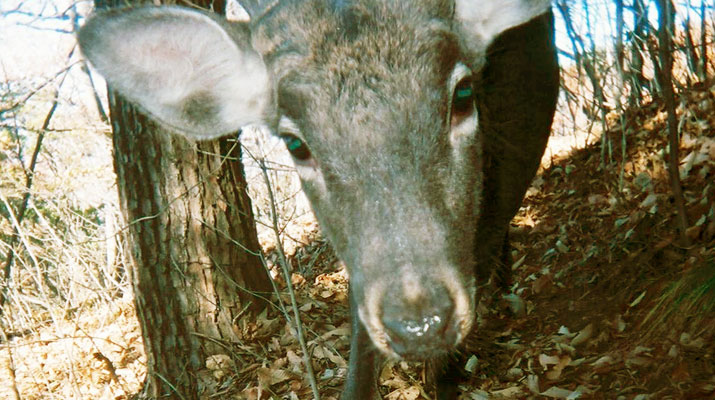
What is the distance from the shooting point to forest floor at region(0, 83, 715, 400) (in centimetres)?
352

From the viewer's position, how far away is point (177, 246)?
511 centimetres

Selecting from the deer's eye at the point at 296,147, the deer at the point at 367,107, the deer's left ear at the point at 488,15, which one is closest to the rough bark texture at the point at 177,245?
the deer at the point at 367,107

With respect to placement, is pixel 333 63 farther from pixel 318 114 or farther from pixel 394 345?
pixel 394 345

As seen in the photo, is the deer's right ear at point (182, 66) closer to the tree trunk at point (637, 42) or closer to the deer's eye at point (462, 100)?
the deer's eye at point (462, 100)

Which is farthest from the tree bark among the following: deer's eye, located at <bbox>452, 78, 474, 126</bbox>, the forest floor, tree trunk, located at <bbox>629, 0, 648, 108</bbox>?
deer's eye, located at <bbox>452, 78, 474, 126</bbox>

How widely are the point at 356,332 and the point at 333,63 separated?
1.89 metres

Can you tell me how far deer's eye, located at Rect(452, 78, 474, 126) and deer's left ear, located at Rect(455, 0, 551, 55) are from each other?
0.40 meters

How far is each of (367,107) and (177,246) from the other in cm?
320

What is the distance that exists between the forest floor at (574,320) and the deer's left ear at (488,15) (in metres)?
1.76

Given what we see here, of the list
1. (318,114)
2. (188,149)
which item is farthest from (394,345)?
(188,149)

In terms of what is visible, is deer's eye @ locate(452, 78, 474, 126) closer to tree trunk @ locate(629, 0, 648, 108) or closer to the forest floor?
the forest floor

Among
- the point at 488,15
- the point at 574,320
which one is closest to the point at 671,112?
the point at 574,320

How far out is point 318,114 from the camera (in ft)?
8.52

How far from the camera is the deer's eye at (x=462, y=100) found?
2.75 m
